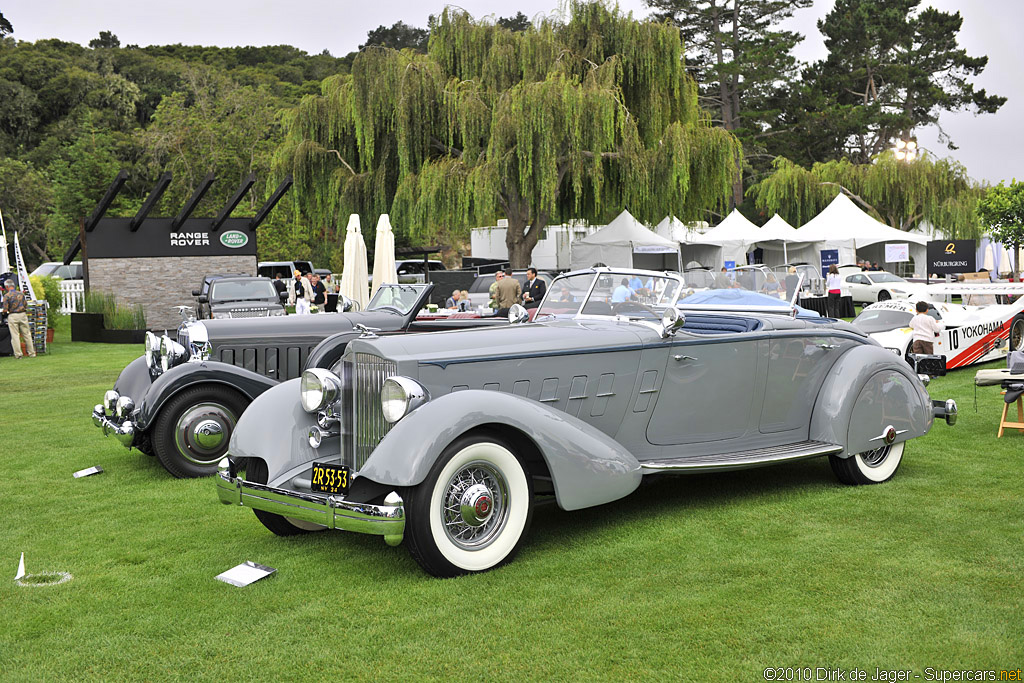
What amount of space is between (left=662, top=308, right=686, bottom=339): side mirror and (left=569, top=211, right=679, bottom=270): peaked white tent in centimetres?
2157

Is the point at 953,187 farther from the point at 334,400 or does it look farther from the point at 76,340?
the point at 334,400

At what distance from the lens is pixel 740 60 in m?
55.8

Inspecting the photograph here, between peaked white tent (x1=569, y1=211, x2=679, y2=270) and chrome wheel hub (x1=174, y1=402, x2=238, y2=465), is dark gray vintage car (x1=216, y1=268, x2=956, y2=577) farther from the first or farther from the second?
peaked white tent (x1=569, y1=211, x2=679, y2=270)

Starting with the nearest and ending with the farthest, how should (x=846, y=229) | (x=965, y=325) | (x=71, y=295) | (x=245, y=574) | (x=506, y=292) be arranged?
1. (x=245, y=574)
2. (x=965, y=325)
3. (x=506, y=292)
4. (x=71, y=295)
5. (x=846, y=229)

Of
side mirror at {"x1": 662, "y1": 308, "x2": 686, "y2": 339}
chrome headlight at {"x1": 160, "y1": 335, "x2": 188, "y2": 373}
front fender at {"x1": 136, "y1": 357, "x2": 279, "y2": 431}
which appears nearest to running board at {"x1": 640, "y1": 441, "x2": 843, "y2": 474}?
side mirror at {"x1": 662, "y1": 308, "x2": 686, "y2": 339}

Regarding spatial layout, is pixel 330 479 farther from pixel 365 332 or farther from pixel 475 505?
pixel 365 332

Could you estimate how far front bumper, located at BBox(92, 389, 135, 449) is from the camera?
747 centimetres

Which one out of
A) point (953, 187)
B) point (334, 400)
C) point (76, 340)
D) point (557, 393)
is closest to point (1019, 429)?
point (557, 393)

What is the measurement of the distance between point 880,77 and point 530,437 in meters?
62.9

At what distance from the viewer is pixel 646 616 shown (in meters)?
4.13

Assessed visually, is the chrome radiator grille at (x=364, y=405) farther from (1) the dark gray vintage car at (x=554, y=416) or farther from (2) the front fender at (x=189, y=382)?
(2) the front fender at (x=189, y=382)

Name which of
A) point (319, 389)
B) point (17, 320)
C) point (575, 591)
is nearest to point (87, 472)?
point (319, 389)

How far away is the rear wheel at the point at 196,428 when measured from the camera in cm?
750

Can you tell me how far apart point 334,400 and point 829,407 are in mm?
3386
